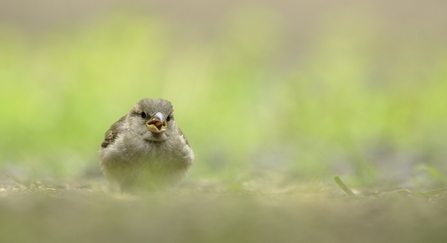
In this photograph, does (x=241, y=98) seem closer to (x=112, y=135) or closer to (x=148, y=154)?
(x=112, y=135)

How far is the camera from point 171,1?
15578mm

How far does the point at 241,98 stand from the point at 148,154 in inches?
132

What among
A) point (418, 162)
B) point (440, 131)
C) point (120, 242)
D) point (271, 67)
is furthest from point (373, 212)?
point (271, 67)

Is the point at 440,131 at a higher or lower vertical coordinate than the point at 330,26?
lower

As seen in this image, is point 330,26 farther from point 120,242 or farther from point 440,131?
point 120,242

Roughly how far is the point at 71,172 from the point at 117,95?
2125 millimetres

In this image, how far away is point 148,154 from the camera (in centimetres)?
527

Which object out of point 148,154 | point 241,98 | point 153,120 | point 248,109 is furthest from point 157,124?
point 248,109

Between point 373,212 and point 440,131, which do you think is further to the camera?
point 440,131

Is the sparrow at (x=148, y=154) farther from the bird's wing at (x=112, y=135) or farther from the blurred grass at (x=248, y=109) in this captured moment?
the blurred grass at (x=248, y=109)

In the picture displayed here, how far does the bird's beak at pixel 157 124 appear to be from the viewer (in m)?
5.35

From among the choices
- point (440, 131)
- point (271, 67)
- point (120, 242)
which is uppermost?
point (271, 67)

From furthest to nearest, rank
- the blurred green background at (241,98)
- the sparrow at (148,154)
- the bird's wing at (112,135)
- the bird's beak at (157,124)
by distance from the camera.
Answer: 1. the blurred green background at (241,98)
2. the bird's wing at (112,135)
3. the bird's beak at (157,124)
4. the sparrow at (148,154)

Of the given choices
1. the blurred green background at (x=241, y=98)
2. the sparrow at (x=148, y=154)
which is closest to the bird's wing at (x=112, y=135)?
the sparrow at (x=148, y=154)
